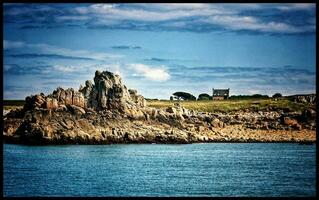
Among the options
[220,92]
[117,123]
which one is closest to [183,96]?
[220,92]

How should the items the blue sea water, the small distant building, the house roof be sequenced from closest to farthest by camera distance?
the blue sea water → the small distant building → the house roof

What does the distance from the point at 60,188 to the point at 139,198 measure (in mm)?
8821

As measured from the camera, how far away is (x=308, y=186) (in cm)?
4588

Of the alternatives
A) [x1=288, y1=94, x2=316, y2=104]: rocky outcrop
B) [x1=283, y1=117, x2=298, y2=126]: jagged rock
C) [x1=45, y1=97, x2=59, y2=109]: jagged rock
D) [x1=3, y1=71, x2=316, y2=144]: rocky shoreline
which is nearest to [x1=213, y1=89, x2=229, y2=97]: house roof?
[x1=288, y1=94, x2=316, y2=104]: rocky outcrop

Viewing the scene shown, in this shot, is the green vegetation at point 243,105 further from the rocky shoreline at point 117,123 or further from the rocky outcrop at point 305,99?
the rocky shoreline at point 117,123

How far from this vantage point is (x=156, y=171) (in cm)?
5412

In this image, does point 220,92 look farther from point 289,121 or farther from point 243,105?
point 289,121

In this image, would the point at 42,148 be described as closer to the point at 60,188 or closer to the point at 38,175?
the point at 38,175

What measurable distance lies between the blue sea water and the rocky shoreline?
3868 millimetres

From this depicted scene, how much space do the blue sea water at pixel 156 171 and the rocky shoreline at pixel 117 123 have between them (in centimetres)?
387

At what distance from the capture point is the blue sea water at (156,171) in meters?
43.7

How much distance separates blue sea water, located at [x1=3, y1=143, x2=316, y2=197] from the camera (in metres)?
43.7

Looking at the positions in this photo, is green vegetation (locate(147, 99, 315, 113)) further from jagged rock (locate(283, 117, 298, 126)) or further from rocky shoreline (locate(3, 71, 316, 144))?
rocky shoreline (locate(3, 71, 316, 144))

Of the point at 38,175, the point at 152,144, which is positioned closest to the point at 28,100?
the point at 152,144
